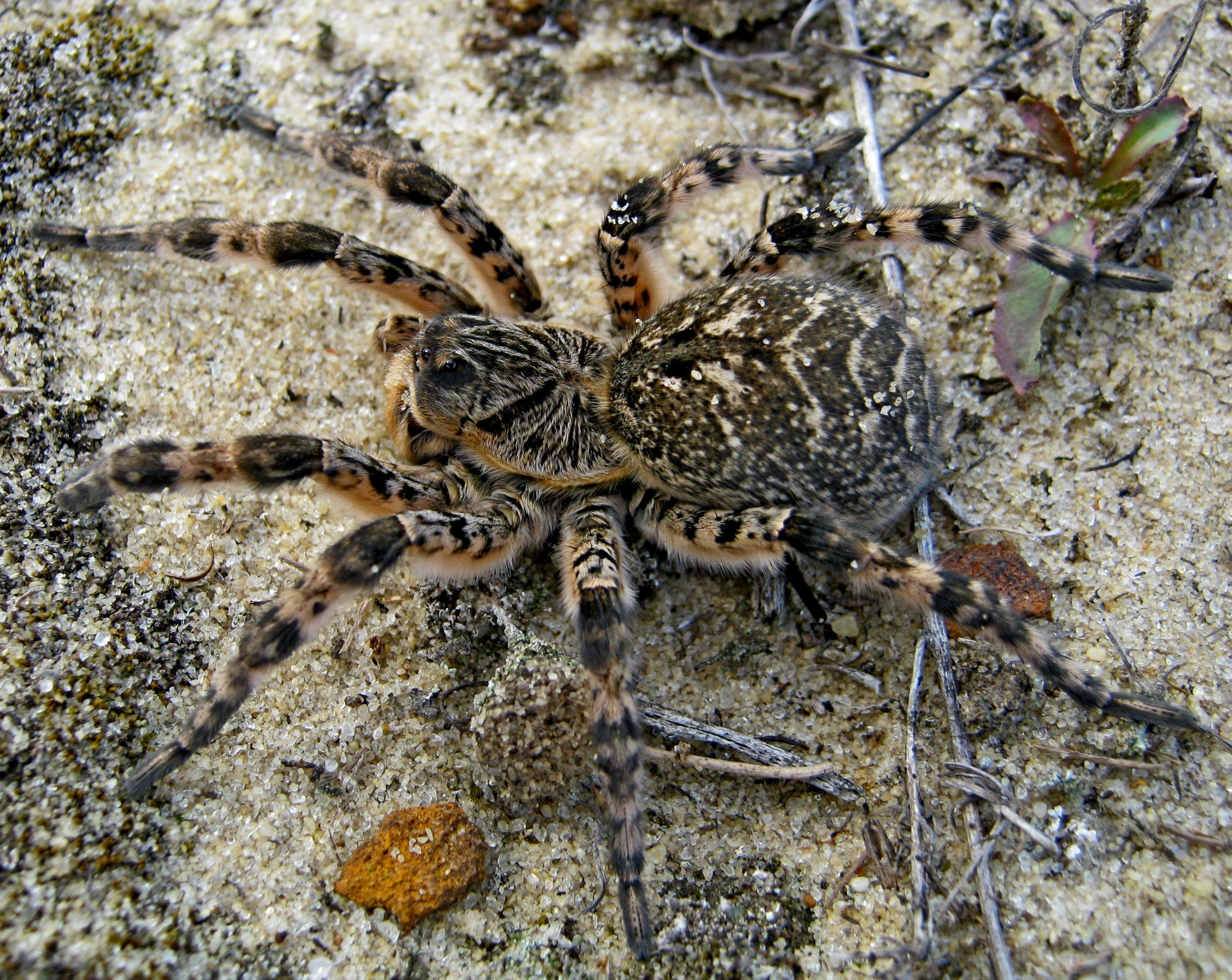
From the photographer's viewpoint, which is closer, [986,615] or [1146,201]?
[986,615]

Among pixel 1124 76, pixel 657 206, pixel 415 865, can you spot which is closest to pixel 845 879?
pixel 415 865

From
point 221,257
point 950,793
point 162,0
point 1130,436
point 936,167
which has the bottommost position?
point 950,793

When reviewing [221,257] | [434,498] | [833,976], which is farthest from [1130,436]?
[221,257]

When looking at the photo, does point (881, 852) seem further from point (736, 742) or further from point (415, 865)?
point (415, 865)

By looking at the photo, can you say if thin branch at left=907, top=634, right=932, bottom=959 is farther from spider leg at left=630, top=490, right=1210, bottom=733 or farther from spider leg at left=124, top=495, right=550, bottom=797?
spider leg at left=124, top=495, right=550, bottom=797

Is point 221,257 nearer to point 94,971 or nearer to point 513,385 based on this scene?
point 513,385

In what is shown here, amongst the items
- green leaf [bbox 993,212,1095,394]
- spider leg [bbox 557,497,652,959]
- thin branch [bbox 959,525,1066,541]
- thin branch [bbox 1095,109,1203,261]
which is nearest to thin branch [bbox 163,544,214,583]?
spider leg [bbox 557,497,652,959]

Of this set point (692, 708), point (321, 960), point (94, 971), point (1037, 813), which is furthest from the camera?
point (692, 708)
